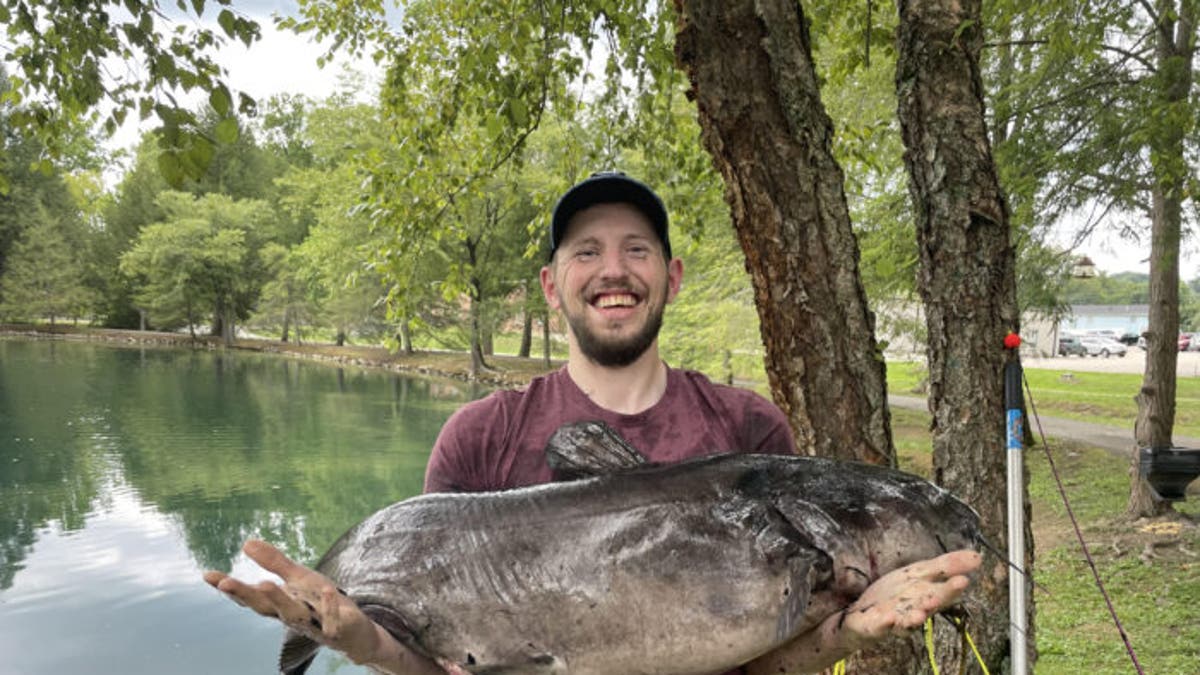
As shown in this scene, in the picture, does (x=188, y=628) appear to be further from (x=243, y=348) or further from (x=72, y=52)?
(x=243, y=348)

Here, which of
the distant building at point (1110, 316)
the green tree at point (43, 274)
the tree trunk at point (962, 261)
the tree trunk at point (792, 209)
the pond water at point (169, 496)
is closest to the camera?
the tree trunk at point (792, 209)

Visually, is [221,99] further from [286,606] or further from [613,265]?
[286,606]

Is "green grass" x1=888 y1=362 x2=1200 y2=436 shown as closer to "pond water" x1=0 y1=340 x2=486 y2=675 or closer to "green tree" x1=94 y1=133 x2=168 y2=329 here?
"pond water" x1=0 y1=340 x2=486 y2=675

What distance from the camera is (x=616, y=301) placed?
2248 millimetres

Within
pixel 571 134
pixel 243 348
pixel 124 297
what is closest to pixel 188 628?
pixel 571 134

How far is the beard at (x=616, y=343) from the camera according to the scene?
2250mm

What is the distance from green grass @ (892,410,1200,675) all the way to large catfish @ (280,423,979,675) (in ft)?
10.3

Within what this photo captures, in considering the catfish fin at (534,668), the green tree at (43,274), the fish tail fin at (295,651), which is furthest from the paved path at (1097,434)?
the green tree at (43,274)

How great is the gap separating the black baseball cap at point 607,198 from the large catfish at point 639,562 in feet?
2.54

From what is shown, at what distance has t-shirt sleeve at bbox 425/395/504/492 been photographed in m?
2.21

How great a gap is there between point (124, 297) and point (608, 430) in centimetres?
6537

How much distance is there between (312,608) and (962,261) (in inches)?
125

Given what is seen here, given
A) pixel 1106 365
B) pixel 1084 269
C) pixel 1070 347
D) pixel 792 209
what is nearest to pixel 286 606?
pixel 792 209

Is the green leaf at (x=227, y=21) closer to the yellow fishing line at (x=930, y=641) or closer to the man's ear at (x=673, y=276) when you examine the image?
the man's ear at (x=673, y=276)
